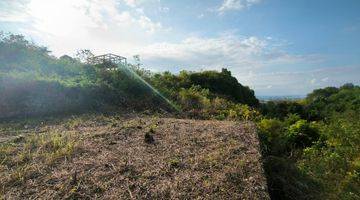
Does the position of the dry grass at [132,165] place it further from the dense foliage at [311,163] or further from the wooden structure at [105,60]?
the wooden structure at [105,60]

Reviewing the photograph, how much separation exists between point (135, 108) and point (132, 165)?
20.4 feet

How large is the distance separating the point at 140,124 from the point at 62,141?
1.95 metres

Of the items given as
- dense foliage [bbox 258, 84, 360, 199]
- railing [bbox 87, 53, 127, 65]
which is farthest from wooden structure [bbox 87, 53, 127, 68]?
dense foliage [bbox 258, 84, 360, 199]

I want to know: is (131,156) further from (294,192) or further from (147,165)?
(294,192)

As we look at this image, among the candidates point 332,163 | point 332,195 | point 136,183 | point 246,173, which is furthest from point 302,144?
point 136,183

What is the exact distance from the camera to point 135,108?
10.5m

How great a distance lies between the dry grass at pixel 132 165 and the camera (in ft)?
11.8

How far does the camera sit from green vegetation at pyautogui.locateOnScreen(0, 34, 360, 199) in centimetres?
550

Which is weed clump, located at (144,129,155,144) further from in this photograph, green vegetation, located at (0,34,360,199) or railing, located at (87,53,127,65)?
railing, located at (87,53,127,65)

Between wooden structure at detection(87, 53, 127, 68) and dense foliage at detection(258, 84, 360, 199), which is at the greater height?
wooden structure at detection(87, 53, 127, 68)

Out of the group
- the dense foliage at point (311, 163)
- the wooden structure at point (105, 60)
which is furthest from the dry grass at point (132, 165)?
the wooden structure at point (105, 60)

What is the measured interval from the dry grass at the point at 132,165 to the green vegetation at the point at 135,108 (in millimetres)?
52

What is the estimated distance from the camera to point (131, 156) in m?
4.70

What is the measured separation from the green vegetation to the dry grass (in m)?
0.05
